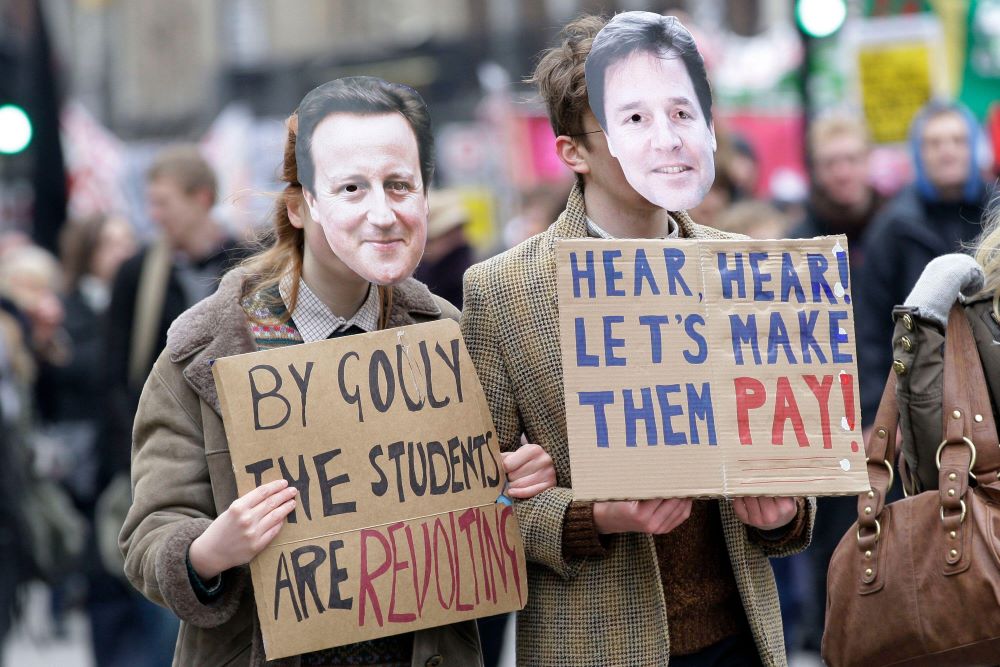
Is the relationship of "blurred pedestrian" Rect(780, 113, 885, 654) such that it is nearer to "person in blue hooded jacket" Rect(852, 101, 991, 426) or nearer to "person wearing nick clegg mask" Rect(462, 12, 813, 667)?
"person in blue hooded jacket" Rect(852, 101, 991, 426)

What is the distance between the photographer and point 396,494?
118 inches

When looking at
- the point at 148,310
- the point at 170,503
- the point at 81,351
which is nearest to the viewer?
the point at 170,503

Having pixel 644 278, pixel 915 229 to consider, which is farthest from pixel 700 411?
pixel 915 229

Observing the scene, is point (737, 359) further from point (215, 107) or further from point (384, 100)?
point (215, 107)

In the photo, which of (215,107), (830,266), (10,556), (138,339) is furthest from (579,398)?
(215,107)

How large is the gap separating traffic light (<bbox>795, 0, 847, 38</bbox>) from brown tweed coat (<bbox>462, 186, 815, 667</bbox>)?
18.5 ft

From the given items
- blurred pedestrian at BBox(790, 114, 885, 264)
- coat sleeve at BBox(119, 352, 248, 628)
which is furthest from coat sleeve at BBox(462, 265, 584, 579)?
blurred pedestrian at BBox(790, 114, 885, 264)

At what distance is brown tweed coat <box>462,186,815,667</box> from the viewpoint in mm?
3008

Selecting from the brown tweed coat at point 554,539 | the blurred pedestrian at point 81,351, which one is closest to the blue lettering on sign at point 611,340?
the brown tweed coat at point 554,539

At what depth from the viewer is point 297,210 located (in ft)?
10.3

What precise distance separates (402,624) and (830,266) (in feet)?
3.45

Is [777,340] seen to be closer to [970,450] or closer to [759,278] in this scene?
[759,278]

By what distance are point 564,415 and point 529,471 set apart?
133 mm

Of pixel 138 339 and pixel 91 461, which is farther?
pixel 91 461
